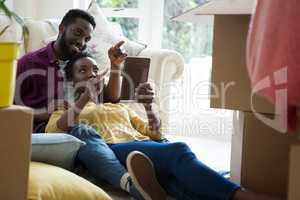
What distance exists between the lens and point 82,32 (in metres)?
1.68

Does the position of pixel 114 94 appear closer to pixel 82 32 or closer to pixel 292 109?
pixel 82 32

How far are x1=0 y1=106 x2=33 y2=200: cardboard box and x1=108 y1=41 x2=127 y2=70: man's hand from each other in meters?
0.82

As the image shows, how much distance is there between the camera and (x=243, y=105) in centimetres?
117

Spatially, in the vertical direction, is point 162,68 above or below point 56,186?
above

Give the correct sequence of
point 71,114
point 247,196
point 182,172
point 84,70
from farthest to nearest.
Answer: point 84,70 → point 71,114 → point 182,172 → point 247,196

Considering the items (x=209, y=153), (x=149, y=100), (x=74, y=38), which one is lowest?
(x=209, y=153)

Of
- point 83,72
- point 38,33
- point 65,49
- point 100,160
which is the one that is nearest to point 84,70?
point 83,72

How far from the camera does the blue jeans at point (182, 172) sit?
4.22 feet

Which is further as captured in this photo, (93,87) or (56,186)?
(93,87)

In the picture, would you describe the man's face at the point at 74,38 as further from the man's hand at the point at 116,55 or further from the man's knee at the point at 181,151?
the man's knee at the point at 181,151

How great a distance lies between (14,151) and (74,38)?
0.85m

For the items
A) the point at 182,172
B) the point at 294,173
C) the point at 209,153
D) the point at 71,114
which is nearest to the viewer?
the point at 294,173

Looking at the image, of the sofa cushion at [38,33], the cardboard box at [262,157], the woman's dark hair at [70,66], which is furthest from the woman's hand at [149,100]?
the sofa cushion at [38,33]

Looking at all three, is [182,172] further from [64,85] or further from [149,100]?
[64,85]
